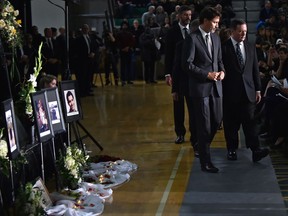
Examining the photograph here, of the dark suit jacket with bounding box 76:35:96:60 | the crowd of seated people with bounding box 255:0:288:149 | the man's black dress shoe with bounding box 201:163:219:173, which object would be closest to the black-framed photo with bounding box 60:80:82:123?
the man's black dress shoe with bounding box 201:163:219:173

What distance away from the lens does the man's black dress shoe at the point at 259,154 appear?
7875 mm

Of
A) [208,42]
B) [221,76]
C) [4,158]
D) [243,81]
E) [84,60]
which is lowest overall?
[4,158]

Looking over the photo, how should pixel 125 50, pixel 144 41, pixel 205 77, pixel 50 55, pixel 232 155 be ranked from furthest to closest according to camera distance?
1. pixel 144 41
2. pixel 125 50
3. pixel 50 55
4. pixel 232 155
5. pixel 205 77

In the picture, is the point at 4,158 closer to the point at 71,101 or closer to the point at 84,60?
the point at 71,101

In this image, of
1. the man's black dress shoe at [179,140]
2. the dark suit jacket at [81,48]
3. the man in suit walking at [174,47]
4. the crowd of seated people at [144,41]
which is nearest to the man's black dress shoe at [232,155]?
the man in suit walking at [174,47]

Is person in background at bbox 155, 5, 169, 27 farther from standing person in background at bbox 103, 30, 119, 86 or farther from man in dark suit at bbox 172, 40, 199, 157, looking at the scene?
man in dark suit at bbox 172, 40, 199, 157

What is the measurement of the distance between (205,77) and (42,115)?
6.24ft

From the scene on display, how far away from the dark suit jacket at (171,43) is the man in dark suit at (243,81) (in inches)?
41.5

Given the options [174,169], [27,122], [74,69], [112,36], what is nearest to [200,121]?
[174,169]

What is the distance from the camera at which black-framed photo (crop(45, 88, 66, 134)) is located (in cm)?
677

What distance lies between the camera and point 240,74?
25.9 ft

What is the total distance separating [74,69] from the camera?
15.8 m

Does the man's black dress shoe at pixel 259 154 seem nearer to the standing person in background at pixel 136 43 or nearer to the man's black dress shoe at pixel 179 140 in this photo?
the man's black dress shoe at pixel 179 140

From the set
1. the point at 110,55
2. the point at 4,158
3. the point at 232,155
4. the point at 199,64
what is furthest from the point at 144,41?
the point at 4,158
